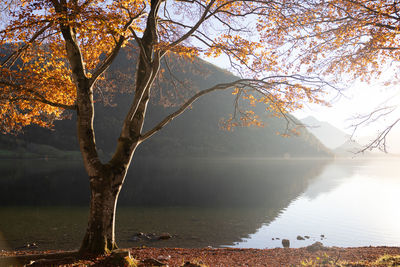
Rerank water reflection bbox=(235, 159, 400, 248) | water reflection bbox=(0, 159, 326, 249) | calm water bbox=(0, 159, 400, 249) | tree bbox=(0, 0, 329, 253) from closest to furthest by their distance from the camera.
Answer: tree bbox=(0, 0, 329, 253) < water reflection bbox=(0, 159, 326, 249) < calm water bbox=(0, 159, 400, 249) < water reflection bbox=(235, 159, 400, 248)

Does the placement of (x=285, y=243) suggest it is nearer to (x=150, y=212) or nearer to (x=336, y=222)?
(x=336, y=222)

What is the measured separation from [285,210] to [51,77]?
26.1 m

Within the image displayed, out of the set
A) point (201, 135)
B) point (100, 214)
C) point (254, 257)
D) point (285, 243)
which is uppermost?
point (201, 135)

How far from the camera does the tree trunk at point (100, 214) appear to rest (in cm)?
835

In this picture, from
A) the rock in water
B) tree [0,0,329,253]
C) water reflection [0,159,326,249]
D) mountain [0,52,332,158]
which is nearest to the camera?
tree [0,0,329,253]

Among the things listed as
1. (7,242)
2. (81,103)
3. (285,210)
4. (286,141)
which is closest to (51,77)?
(81,103)

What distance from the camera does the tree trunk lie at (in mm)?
8352

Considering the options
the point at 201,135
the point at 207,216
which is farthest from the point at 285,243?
the point at 201,135

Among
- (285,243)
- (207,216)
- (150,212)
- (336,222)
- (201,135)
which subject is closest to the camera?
(285,243)

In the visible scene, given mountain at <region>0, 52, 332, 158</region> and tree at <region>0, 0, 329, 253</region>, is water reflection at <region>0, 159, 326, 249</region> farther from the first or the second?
mountain at <region>0, 52, 332, 158</region>

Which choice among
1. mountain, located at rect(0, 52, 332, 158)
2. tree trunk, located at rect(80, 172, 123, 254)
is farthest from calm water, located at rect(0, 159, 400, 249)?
mountain, located at rect(0, 52, 332, 158)

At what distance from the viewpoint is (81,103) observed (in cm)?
864

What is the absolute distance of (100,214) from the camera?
329 inches

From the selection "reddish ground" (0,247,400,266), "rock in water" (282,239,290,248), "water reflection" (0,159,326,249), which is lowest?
"rock in water" (282,239,290,248)
